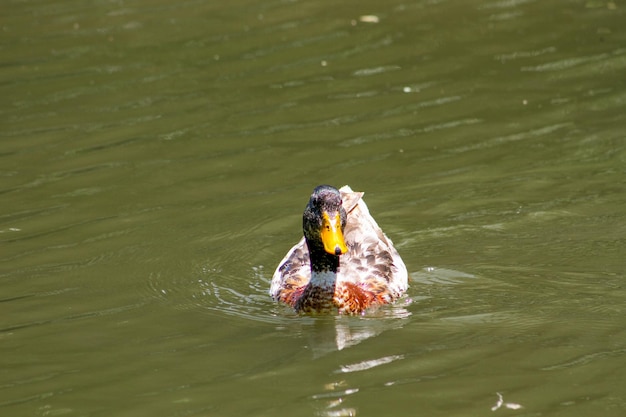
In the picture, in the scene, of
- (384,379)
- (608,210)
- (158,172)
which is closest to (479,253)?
(608,210)

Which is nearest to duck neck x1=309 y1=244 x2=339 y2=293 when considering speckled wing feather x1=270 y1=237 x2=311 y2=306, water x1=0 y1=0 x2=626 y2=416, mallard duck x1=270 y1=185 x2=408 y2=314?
mallard duck x1=270 y1=185 x2=408 y2=314

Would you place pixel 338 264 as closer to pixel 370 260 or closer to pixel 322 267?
pixel 322 267

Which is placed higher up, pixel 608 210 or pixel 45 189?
pixel 45 189

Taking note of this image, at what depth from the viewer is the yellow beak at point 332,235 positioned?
8828 mm

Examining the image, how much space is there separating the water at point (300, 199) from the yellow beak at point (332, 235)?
1.78 ft

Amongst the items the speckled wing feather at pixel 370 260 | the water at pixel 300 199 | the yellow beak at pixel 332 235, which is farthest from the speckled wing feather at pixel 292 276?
the yellow beak at pixel 332 235

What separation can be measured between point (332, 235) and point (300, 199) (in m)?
2.33

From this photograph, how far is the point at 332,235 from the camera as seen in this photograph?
8883mm

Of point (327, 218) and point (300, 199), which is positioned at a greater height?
point (327, 218)

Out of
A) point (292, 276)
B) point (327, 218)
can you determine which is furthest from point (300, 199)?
point (327, 218)

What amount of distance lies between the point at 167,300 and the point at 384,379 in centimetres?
247

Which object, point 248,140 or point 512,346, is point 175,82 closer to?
point 248,140

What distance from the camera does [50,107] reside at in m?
13.9

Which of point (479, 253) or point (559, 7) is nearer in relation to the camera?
point (479, 253)
